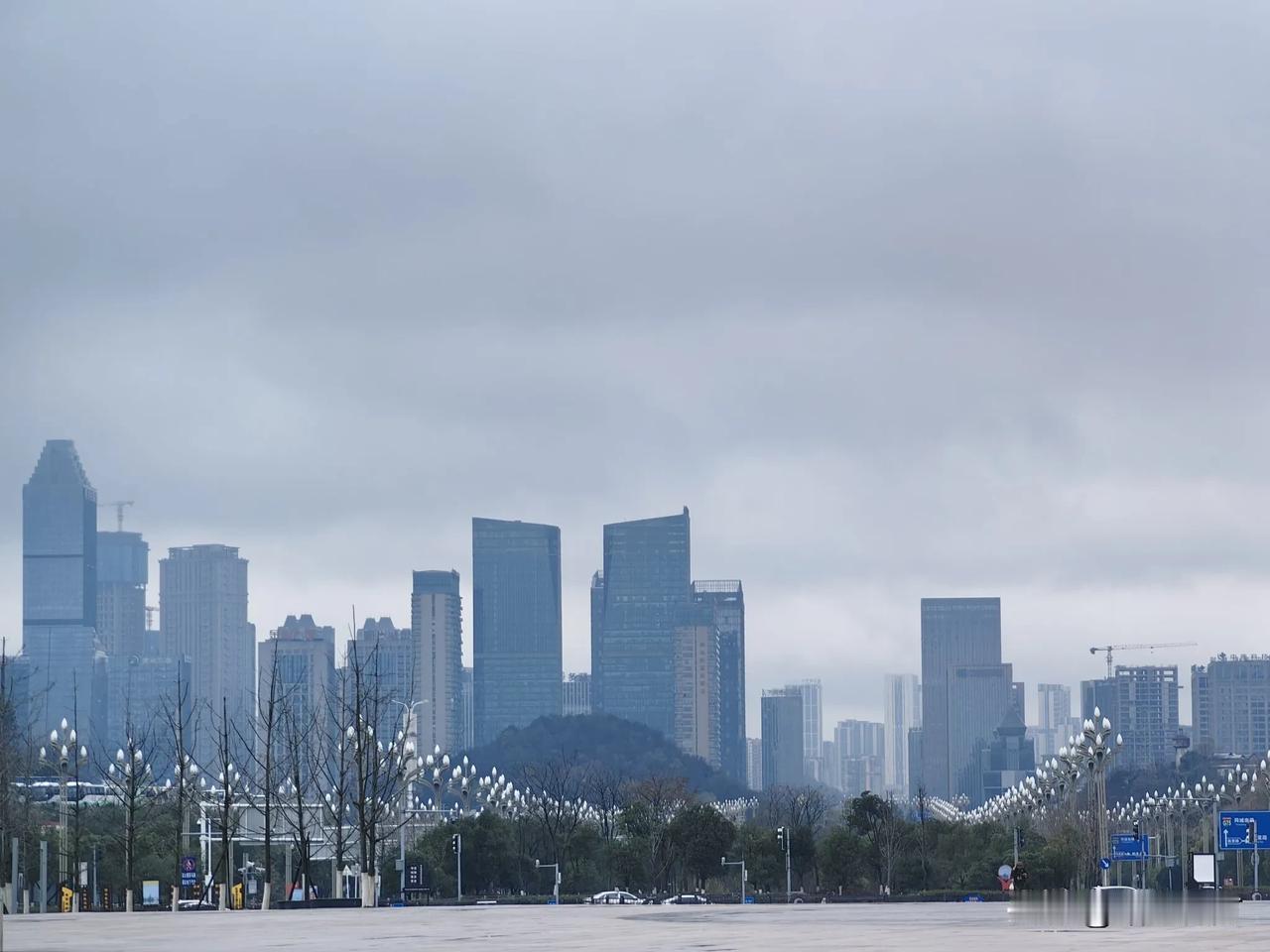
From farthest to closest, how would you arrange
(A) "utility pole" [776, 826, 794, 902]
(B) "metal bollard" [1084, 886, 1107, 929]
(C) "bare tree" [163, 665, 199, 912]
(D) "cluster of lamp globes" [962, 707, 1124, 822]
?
1. (A) "utility pole" [776, 826, 794, 902]
2. (D) "cluster of lamp globes" [962, 707, 1124, 822]
3. (C) "bare tree" [163, 665, 199, 912]
4. (B) "metal bollard" [1084, 886, 1107, 929]

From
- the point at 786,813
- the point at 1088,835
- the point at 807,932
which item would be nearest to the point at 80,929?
the point at 807,932

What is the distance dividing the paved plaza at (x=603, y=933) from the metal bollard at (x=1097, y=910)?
1.36 meters

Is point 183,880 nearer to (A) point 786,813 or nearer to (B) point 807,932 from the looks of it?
(B) point 807,932

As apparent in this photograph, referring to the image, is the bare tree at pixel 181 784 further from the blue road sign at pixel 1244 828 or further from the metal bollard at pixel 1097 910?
the metal bollard at pixel 1097 910

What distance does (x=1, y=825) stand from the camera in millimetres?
72438

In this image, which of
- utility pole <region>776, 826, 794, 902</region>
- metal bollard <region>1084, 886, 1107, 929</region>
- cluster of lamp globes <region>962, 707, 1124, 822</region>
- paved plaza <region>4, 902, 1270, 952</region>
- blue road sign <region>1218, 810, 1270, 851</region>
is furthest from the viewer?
utility pole <region>776, 826, 794, 902</region>

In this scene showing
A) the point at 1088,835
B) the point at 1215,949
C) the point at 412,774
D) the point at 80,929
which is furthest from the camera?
the point at 1088,835

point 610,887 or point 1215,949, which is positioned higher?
point 1215,949

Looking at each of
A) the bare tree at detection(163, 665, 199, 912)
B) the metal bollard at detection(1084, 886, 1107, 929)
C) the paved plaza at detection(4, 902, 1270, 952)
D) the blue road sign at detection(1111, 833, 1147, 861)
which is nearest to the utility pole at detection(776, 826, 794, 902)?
the blue road sign at detection(1111, 833, 1147, 861)

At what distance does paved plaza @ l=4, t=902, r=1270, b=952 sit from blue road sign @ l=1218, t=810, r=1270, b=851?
8.64m

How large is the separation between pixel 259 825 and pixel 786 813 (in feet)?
187

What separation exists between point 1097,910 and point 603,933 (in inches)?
402

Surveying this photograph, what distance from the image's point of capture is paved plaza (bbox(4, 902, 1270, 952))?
32734 millimetres

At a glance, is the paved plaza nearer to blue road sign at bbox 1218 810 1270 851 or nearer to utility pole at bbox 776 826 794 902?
blue road sign at bbox 1218 810 1270 851
